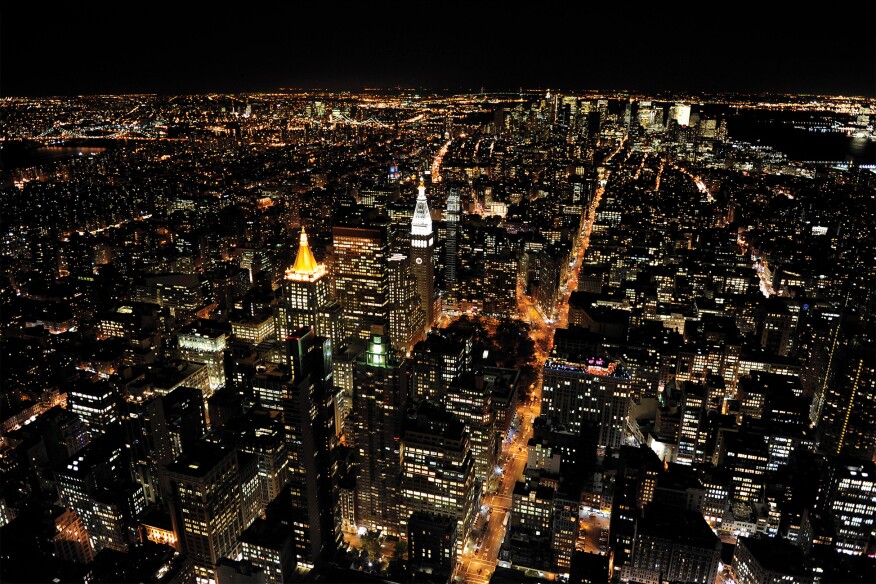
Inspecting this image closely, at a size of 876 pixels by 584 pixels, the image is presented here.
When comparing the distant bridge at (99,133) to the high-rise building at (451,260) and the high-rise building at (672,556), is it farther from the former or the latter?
the high-rise building at (672,556)

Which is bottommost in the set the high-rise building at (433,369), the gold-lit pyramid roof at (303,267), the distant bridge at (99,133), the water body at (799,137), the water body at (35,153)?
the high-rise building at (433,369)

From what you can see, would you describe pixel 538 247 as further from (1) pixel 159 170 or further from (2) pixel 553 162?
(1) pixel 159 170

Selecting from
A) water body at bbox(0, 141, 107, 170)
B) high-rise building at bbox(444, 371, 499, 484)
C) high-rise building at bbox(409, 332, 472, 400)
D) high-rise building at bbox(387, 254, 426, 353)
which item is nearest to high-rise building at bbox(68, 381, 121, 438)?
high-rise building at bbox(409, 332, 472, 400)

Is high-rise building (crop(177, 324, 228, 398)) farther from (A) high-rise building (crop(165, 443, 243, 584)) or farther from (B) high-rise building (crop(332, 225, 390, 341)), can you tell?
(A) high-rise building (crop(165, 443, 243, 584))

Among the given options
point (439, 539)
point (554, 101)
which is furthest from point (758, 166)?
point (439, 539)

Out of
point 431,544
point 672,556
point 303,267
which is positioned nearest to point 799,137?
point 303,267

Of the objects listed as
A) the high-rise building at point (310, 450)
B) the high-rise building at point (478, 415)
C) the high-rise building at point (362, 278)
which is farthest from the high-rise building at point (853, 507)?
the high-rise building at point (362, 278)

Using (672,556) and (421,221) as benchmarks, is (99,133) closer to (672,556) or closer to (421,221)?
(421,221)
